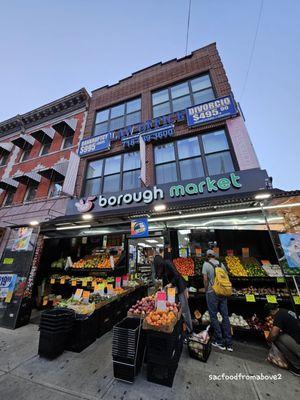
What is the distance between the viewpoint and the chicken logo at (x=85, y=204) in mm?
8843

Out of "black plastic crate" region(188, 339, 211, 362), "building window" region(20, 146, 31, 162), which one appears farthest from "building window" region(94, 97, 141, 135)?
"black plastic crate" region(188, 339, 211, 362)

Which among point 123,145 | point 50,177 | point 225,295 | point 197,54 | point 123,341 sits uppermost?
point 197,54

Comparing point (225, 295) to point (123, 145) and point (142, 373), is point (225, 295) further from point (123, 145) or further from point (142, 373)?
point (123, 145)

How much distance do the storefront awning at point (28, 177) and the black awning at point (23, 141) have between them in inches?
148

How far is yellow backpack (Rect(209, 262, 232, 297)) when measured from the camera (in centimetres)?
447

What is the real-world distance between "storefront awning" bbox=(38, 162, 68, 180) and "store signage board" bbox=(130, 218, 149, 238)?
6.78 meters

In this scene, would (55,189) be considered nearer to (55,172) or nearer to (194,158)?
(55,172)

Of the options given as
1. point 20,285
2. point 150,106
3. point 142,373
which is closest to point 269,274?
point 142,373

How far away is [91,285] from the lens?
7.59 m

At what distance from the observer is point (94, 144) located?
435 inches

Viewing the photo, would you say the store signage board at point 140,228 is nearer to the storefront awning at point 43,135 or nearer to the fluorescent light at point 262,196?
the fluorescent light at point 262,196

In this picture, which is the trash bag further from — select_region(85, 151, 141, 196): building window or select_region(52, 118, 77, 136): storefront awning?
select_region(52, 118, 77, 136): storefront awning

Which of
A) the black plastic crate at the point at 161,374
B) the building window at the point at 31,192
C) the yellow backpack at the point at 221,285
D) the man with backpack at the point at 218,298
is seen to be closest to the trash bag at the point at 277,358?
the man with backpack at the point at 218,298

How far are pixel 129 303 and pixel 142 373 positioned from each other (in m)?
3.97
